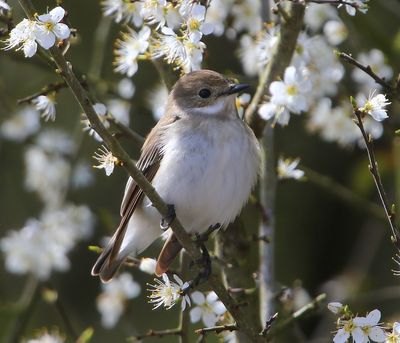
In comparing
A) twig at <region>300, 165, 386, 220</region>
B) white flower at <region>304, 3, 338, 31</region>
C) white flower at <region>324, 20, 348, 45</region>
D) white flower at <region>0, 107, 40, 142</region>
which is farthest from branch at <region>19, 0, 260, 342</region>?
white flower at <region>0, 107, 40, 142</region>

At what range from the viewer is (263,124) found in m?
5.53

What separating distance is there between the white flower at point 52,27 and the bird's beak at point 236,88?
4.72ft

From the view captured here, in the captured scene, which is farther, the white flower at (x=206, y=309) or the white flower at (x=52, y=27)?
the white flower at (x=206, y=309)

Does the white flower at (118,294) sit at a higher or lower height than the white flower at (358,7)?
lower

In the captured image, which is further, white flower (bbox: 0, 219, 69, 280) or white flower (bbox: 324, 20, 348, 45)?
white flower (bbox: 0, 219, 69, 280)

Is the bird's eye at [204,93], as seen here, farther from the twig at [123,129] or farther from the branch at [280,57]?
the twig at [123,129]

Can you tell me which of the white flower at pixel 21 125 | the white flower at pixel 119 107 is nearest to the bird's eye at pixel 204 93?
the white flower at pixel 119 107

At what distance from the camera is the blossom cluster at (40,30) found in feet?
12.7

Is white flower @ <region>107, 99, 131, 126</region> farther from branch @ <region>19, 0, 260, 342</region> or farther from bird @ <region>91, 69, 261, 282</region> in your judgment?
branch @ <region>19, 0, 260, 342</region>

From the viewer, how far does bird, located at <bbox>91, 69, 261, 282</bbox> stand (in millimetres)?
4941

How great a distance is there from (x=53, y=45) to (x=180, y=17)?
1247 millimetres

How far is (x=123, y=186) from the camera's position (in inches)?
338

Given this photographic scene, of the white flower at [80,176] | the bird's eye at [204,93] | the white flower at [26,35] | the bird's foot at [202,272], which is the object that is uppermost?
the white flower at [26,35]

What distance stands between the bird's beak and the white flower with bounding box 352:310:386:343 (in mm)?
1748
